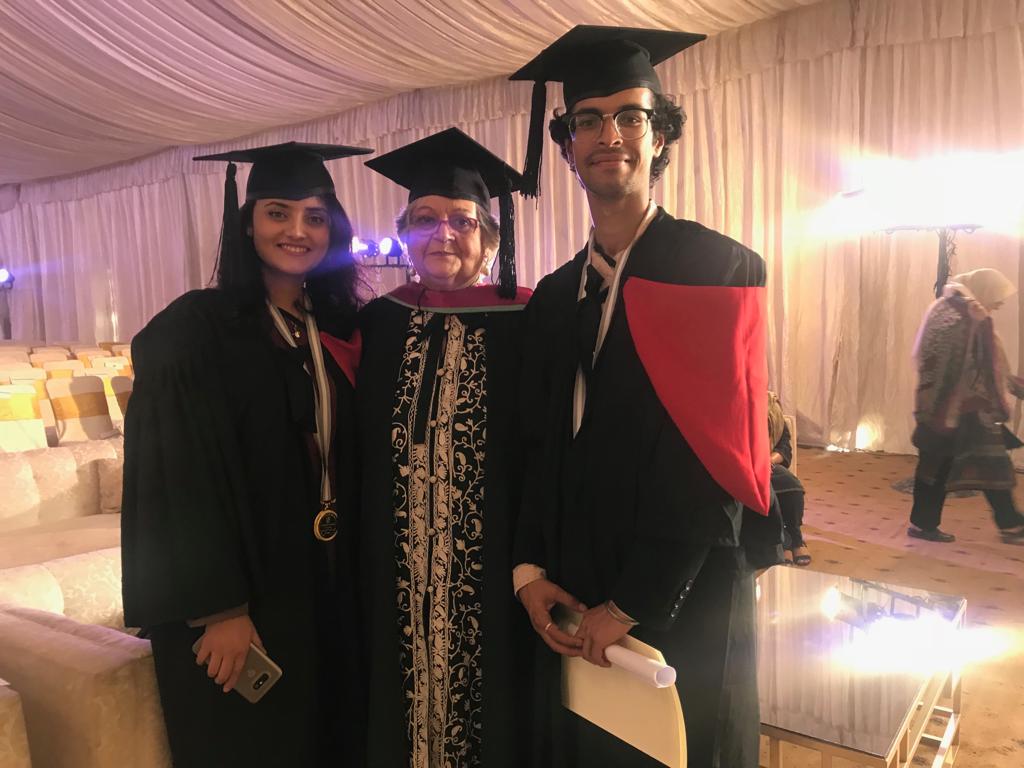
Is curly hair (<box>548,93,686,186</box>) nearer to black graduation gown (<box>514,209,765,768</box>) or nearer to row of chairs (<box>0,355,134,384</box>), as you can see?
black graduation gown (<box>514,209,765,768</box>)

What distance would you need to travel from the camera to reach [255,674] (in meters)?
1.46

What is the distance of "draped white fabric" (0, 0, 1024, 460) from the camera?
5.80m

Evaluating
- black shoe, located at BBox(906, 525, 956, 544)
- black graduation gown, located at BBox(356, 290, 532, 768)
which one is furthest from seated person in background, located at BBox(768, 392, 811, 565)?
black graduation gown, located at BBox(356, 290, 532, 768)

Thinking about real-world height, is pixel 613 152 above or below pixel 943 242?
below

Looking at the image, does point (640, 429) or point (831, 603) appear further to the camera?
point (831, 603)

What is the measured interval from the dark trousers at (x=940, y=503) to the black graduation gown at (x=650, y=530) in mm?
3418

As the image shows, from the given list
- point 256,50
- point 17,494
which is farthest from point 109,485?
point 256,50

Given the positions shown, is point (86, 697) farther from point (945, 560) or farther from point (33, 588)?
point (945, 560)

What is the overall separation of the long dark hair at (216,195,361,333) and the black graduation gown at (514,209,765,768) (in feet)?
1.96

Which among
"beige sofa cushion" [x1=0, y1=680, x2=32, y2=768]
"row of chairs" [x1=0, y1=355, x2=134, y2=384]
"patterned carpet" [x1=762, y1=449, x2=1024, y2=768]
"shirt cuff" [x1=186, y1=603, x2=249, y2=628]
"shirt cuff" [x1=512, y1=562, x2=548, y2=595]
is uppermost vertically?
"row of chairs" [x1=0, y1=355, x2=134, y2=384]

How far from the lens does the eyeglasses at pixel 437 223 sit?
1.75m

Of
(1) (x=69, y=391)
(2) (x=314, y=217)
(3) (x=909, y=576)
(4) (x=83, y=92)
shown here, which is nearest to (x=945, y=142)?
(3) (x=909, y=576)

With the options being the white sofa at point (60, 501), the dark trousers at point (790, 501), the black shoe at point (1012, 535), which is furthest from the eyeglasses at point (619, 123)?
the black shoe at point (1012, 535)

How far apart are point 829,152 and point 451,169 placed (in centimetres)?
565
